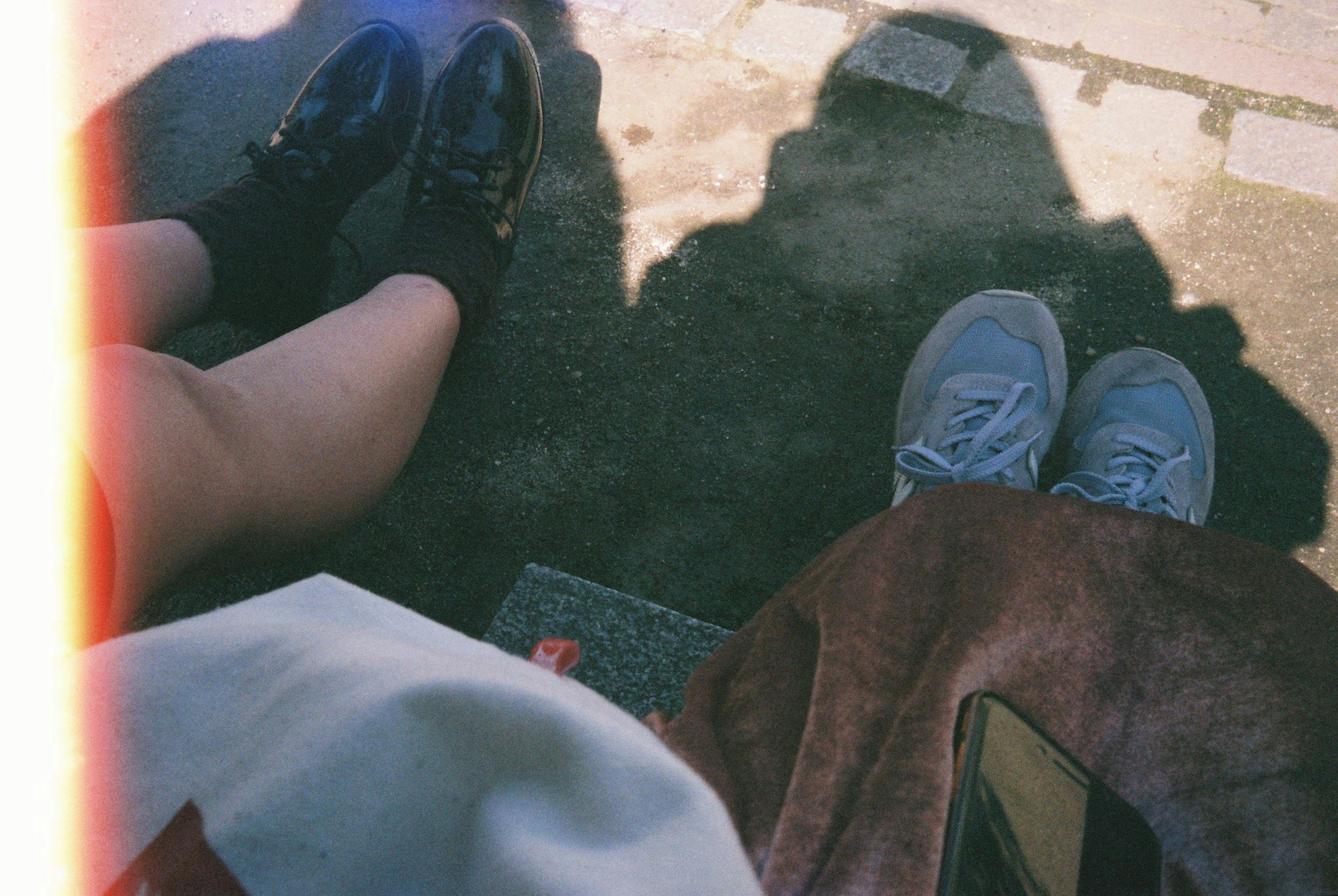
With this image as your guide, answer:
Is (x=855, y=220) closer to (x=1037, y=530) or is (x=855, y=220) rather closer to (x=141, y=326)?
(x=1037, y=530)

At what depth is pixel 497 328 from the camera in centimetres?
197

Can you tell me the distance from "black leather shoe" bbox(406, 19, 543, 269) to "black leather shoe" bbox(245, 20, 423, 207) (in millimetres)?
90

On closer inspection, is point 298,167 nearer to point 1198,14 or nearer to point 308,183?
point 308,183

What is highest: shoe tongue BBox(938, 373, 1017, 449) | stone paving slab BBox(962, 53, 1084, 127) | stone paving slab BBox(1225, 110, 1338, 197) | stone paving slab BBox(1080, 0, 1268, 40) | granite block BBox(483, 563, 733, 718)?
stone paving slab BBox(1080, 0, 1268, 40)

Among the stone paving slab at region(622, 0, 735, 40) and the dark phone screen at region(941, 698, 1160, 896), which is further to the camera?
the stone paving slab at region(622, 0, 735, 40)

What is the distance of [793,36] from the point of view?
93.4 inches

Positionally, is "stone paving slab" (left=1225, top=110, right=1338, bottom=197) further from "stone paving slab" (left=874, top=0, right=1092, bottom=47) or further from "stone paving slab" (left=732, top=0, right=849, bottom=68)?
"stone paving slab" (left=732, top=0, right=849, bottom=68)

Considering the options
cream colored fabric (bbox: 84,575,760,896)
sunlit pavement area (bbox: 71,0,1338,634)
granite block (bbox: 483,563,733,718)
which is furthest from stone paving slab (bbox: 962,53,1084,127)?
cream colored fabric (bbox: 84,575,760,896)

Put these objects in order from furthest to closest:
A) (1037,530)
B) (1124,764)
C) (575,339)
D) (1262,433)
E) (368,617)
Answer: (575,339)
(1262,433)
(1037,530)
(1124,764)
(368,617)

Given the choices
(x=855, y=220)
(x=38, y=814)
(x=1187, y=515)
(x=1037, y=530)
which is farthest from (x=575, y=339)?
(x=38, y=814)

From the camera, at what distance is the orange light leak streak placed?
0.56 meters

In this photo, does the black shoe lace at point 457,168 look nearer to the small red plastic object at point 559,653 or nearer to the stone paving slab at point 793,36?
the stone paving slab at point 793,36

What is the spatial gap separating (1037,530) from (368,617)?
0.76 m

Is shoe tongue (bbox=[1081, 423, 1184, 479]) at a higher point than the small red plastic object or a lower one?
lower
